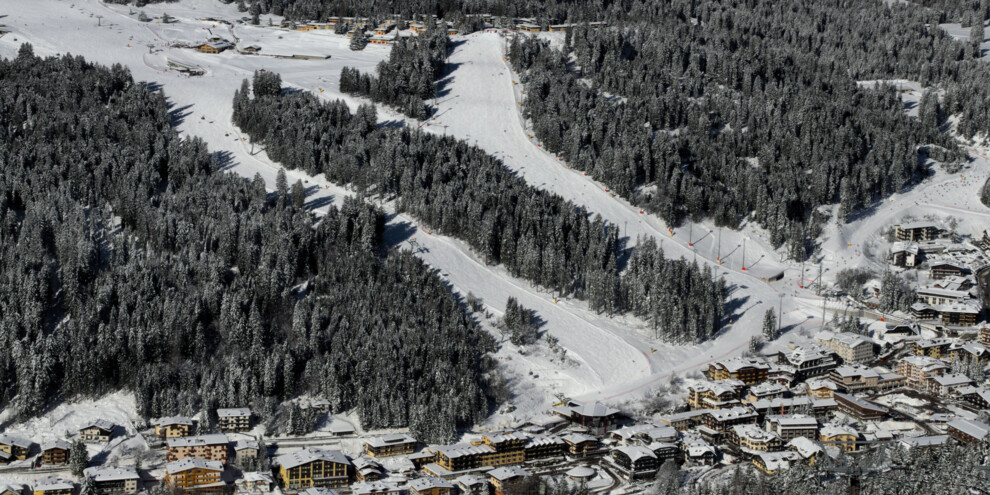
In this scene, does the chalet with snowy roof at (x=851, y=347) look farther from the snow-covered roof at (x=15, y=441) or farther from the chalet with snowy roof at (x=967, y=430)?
the snow-covered roof at (x=15, y=441)

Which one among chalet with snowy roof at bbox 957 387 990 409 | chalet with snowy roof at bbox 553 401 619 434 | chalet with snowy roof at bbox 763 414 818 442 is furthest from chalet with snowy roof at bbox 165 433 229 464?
chalet with snowy roof at bbox 957 387 990 409

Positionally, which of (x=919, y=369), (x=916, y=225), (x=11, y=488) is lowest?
(x=11, y=488)

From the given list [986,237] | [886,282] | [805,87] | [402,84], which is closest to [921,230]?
[986,237]

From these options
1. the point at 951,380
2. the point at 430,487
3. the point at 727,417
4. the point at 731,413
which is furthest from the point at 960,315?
the point at 430,487

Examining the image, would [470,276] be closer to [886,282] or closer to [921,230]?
[886,282]

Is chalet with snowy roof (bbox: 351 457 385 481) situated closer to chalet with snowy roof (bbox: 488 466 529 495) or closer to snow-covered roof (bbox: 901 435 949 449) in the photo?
chalet with snowy roof (bbox: 488 466 529 495)

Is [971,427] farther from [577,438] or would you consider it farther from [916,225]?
[916,225]

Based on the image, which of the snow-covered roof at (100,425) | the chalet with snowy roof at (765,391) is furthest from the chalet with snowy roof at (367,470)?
the chalet with snowy roof at (765,391)
